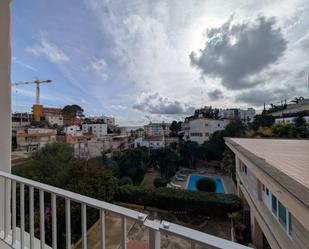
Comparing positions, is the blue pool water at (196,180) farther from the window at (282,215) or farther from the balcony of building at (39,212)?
the balcony of building at (39,212)

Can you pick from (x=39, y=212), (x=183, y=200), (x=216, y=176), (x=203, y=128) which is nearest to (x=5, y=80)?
(x=39, y=212)

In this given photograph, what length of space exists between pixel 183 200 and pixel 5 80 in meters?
5.66

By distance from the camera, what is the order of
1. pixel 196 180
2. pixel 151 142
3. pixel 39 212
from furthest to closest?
pixel 151 142 → pixel 196 180 → pixel 39 212

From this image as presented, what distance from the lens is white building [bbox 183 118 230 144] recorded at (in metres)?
16.7

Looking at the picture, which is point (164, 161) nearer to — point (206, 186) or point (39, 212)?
point (206, 186)

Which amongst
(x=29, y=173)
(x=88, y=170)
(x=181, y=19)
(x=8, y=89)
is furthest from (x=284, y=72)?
(x=29, y=173)

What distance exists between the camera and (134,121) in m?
10.4

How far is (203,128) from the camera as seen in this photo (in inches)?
676

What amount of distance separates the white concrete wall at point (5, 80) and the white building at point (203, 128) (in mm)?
15649

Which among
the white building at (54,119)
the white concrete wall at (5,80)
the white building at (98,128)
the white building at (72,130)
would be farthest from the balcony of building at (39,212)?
the white building at (98,128)

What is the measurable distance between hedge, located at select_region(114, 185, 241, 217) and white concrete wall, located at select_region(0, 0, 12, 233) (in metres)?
5.34

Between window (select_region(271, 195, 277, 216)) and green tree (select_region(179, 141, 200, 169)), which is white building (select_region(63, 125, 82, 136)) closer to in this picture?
window (select_region(271, 195, 277, 216))

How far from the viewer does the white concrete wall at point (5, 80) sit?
1683 millimetres

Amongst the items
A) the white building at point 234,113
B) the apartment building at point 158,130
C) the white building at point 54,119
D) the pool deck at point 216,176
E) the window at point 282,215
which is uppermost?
the white building at point 234,113
